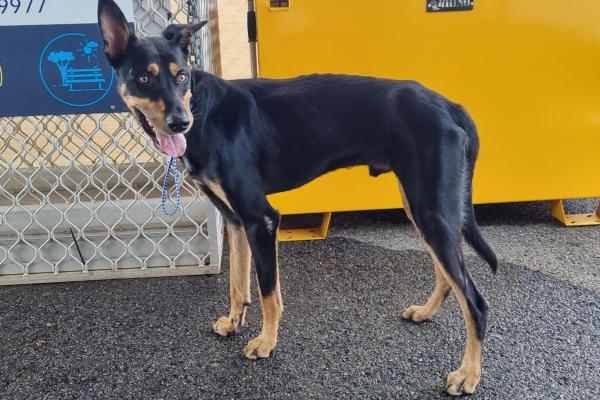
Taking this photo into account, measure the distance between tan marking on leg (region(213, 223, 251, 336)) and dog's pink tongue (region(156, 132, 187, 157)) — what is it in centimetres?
41

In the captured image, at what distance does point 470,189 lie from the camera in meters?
1.70

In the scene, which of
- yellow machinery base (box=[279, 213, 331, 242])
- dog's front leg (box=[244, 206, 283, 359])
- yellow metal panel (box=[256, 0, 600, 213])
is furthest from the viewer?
yellow machinery base (box=[279, 213, 331, 242])

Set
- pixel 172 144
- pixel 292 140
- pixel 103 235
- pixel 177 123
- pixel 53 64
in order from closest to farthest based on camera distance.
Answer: pixel 177 123
pixel 172 144
pixel 292 140
pixel 53 64
pixel 103 235

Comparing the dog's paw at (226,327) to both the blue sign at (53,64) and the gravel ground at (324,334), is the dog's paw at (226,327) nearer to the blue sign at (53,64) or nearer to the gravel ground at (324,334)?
the gravel ground at (324,334)

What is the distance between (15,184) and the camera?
2.97 metres

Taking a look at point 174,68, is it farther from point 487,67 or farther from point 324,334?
point 487,67

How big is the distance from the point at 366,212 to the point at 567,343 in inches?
60.5

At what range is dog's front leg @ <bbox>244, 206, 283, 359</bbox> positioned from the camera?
5.36 feet

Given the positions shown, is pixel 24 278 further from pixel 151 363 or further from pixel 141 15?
pixel 141 15

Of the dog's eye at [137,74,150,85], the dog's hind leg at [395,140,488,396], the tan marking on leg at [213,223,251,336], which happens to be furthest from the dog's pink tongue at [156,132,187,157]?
the dog's hind leg at [395,140,488,396]

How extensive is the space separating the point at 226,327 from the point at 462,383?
0.87m

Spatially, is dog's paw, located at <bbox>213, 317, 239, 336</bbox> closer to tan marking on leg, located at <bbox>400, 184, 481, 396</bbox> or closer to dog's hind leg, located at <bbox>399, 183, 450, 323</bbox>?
dog's hind leg, located at <bbox>399, 183, 450, 323</bbox>

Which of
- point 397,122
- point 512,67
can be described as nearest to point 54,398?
point 397,122

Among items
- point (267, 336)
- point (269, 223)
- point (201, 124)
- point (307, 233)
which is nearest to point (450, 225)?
point (269, 223)
